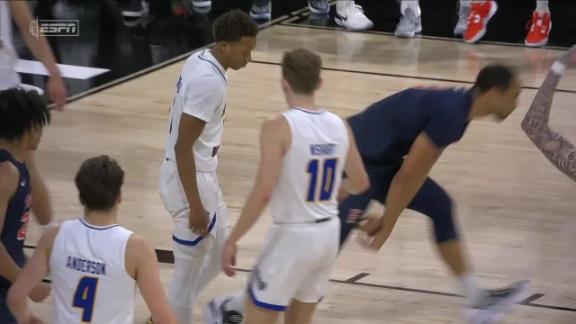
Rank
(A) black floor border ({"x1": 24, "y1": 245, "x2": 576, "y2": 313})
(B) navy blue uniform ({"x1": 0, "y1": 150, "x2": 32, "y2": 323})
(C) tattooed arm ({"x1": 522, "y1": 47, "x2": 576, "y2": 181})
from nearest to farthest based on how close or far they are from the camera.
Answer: (B) navy blue uniform ({"x1": 0, "y1": 150, "x2": 32, "y2": 323}), (A) black floor border ({"x1": 24, "y1": 245, "x2": 576, "y2": 313}), (C) tattooed arm ({"x1": 522, "y1": 47, "x2": 576, "y2": 181})

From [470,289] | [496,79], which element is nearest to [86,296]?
[496,79]

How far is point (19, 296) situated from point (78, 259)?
0.72ft

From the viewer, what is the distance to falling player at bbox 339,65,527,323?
177 inches

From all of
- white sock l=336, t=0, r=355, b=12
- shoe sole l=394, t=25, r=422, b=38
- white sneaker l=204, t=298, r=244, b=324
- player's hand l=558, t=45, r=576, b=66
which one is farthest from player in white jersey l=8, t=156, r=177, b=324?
white sock l=336, t=0, r=355, b=12

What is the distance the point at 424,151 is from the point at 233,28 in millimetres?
865

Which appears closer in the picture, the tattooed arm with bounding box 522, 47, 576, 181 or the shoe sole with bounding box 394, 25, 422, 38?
the tattooed arm with bounding box 522, 47, 576, 181

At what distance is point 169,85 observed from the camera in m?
8.97

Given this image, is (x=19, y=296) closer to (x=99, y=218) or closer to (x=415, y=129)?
(x=99, y=218)

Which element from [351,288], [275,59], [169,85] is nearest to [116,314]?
[351,288]

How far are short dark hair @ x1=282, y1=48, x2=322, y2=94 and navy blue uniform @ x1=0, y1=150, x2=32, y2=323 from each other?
94 cm

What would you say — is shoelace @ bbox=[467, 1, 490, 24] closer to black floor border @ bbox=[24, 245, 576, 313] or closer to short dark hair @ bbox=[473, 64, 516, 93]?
black floor border @ bbox=[24, 245, 576, 313]

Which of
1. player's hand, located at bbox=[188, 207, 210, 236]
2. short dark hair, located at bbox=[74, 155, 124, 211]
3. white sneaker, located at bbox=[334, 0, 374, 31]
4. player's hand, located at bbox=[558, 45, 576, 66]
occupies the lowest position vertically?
white sneaker, located at bbox=[334, 0, 374, 31]

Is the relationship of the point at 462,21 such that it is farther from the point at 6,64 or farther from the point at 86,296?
the point at 86,296

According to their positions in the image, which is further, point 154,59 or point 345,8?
point 345,8
